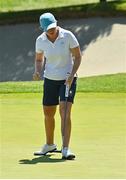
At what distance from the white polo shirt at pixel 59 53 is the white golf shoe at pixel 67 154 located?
0.81m

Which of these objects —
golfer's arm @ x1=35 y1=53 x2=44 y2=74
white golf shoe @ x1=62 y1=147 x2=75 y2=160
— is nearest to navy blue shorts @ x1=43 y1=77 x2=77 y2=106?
golfer's arm @ x1=35 y1=53 x2=44 y2=74

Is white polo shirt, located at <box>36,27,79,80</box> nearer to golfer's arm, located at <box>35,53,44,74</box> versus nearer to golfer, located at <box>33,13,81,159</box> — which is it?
golfer, located at <box>33,13,81,159</box>

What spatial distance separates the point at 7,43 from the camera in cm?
2478

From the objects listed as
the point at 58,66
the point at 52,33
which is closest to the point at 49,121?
the point at 58,66

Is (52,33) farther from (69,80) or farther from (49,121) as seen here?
(49,121)

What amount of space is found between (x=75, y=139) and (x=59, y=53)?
1.47 metres

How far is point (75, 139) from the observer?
972 centimetres

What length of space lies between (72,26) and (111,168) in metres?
18.2

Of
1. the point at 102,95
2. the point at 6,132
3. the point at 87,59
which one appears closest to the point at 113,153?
the point at 6,132

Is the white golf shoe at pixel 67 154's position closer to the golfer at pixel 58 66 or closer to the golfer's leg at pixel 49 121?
the golfer at pixel 58 66

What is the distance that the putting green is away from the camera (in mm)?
7629

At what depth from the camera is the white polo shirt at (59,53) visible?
28.3ft

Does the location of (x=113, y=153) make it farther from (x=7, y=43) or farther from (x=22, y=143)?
(x=7, y=43)

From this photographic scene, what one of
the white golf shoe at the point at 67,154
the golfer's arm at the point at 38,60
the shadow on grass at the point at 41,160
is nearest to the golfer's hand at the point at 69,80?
the golfer's arm at the point at 38,60
